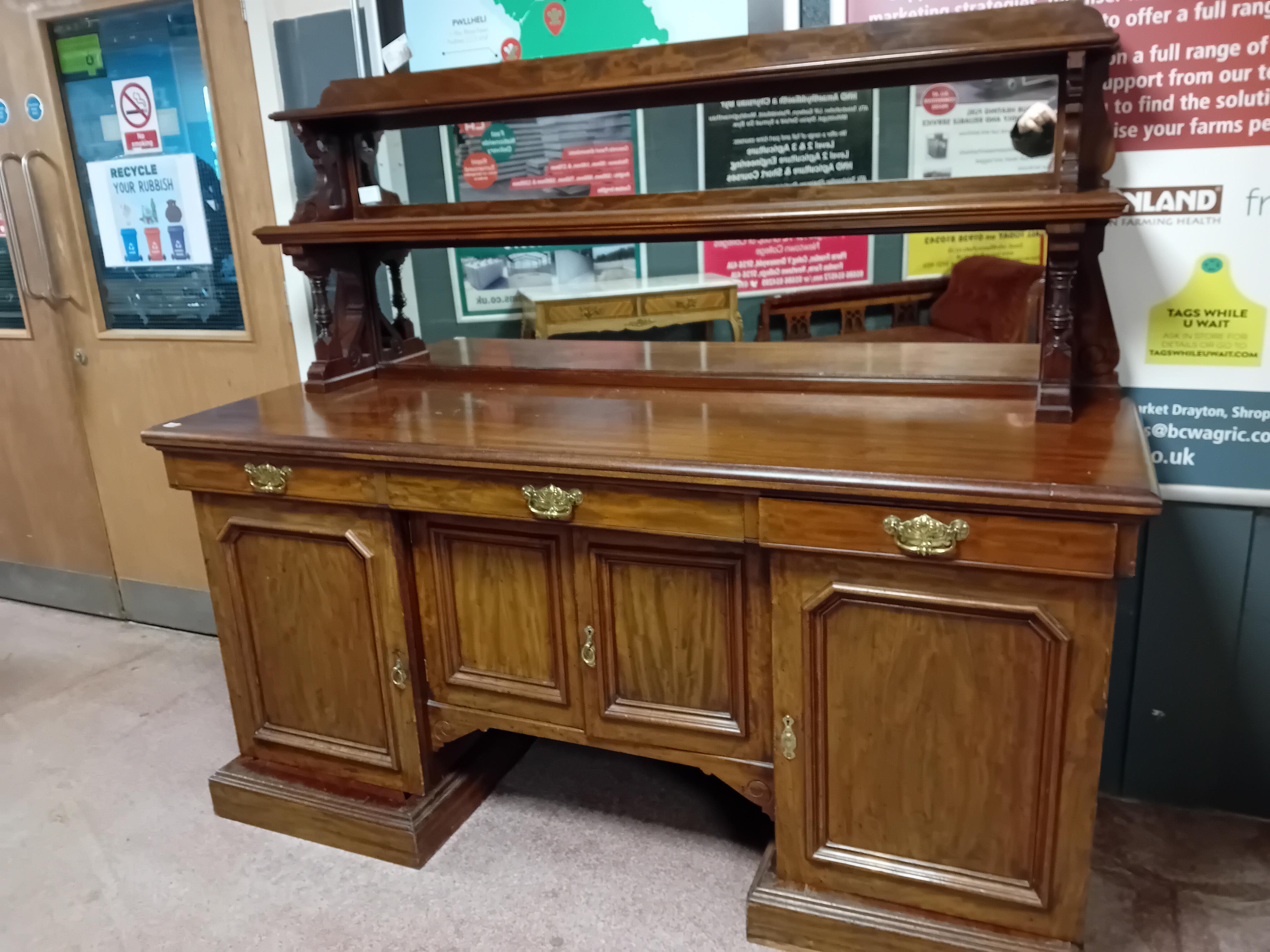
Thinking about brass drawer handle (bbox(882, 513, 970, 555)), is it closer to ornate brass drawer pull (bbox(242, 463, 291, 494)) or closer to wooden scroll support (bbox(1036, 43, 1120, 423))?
wooden scroll support (bbox(1036, 43, 1120, 423))

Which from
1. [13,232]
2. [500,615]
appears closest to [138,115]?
[13,232]

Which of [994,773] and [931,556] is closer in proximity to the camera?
[931,556]

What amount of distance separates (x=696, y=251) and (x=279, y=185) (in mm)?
1467

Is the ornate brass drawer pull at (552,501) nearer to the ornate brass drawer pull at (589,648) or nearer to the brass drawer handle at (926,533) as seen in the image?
the ornate brass drawer pull at (589,648)

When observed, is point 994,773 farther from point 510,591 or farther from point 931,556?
point 510,591

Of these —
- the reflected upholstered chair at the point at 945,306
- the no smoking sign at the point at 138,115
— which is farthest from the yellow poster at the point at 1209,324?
the no smoking sign at the point at 138,115

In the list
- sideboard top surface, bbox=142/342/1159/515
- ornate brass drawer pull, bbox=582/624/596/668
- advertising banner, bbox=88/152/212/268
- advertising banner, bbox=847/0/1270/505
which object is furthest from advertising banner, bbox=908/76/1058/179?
advertising banner, bbox=88/152/212/268

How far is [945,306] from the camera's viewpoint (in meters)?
2.39

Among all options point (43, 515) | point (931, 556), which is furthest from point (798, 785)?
point (43, 515)

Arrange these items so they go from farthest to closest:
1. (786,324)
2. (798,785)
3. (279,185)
Result: (786,324) < (279,185) < (798,785)

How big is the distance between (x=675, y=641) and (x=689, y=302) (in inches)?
73.1

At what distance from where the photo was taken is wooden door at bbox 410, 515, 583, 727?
67.0 inches

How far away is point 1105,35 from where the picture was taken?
147cm

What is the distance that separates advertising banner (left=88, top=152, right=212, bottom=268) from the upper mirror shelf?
31.7 inches
